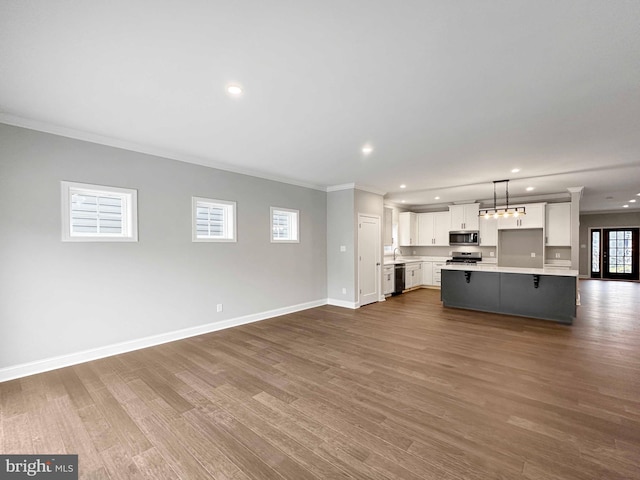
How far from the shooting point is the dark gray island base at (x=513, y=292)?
5121mm

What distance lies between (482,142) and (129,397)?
4.96 m

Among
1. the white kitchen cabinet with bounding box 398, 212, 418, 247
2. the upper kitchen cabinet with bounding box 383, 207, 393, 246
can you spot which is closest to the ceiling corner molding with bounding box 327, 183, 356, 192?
the upper kitchen cabinet with bounding box 383, 207, 393, 246

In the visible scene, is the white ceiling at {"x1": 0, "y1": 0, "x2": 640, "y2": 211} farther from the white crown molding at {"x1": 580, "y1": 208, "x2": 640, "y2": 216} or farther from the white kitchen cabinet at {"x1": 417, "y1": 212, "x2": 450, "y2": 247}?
the white crown molding at {"x1": 580, "y1": 208, "x2": 640, "y2": 216}

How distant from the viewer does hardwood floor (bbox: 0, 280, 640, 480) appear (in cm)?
184

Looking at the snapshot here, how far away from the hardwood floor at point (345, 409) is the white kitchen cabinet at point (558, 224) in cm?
402

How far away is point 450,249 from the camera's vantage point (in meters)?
9.45

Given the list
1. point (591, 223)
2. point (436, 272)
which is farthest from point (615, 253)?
point (436, 272)

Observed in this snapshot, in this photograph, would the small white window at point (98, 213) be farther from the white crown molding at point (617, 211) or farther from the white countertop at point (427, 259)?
the white crown molding at point (617, 211)

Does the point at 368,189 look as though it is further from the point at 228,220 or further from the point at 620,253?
the point at 620,253

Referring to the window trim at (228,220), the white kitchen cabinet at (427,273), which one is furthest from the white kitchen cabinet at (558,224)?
the window trim at (228,220)

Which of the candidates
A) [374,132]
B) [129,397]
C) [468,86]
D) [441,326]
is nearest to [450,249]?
[441,326]

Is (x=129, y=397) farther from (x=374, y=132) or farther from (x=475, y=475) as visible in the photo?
(x=374, y=132)

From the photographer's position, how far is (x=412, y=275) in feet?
29.2

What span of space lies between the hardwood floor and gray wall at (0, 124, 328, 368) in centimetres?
50
